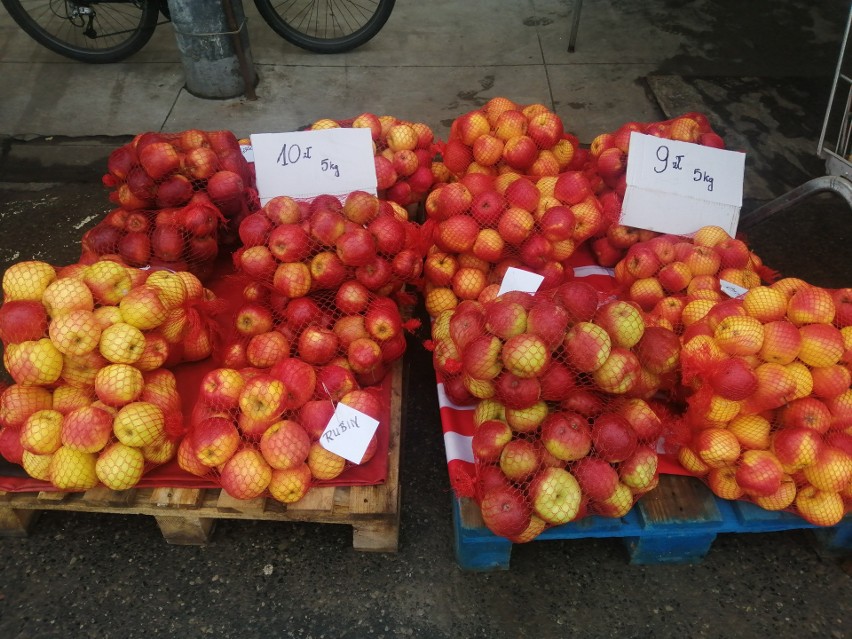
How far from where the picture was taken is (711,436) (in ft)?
6.79

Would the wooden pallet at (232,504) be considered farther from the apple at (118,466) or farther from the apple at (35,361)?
the apple at (35,361)

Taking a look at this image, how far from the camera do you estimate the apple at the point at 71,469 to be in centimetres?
201

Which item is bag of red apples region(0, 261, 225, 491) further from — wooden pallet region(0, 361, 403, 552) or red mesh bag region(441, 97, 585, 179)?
red mesh bag region(441, 97, 585, 179)

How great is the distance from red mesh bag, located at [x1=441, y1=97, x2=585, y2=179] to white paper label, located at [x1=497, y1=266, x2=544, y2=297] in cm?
79

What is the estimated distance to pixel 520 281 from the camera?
2.34 m

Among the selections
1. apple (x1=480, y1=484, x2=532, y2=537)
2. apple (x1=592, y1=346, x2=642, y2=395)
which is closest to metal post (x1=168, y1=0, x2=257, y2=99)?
apple (x1=592, y1=346, x2=642, y2=395)

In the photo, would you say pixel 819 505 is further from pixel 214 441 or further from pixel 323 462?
pixel 214 441

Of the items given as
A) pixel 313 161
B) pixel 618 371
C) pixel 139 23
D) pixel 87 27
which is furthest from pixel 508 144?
pixel 87 27

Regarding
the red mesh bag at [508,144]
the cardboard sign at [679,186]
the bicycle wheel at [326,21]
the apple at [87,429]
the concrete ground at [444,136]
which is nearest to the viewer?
the apple at [87,429]

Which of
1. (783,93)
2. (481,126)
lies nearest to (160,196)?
(481,126)

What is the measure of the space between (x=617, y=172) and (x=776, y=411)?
1.35 metres

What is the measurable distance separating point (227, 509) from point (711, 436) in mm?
1685

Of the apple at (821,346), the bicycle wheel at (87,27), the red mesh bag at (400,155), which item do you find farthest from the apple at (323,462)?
the bicycle wheel at (87,27)

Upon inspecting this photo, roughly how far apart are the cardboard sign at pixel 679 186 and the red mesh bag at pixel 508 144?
0.39 meters
